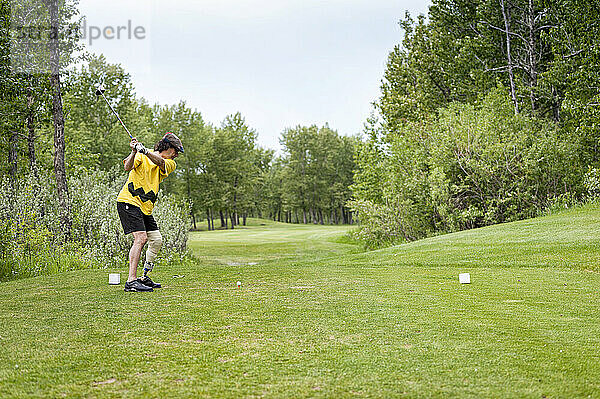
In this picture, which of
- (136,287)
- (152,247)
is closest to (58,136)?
(152,247)

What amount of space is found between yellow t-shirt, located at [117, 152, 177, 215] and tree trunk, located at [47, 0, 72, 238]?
6.84 m

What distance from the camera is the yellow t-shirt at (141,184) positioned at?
659 cm

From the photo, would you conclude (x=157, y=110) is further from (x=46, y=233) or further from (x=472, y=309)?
(x=472, y=309)

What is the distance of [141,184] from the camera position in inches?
262

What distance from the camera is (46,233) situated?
1062 cm

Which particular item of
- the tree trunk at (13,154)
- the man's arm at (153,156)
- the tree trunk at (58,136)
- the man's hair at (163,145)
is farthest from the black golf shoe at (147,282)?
the tree trunk at (13,154)

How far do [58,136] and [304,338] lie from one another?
40.6ft

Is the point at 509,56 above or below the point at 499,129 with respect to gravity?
above

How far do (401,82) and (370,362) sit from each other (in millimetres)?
28808

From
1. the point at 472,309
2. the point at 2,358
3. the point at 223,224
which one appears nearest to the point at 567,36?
the point at 472,309

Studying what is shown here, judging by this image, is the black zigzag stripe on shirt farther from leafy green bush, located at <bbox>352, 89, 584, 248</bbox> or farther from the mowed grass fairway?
leafy green bush, located at <bbox>352, 89, 584, 248</bbox>

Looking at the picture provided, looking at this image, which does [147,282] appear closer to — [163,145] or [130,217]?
[130,217]

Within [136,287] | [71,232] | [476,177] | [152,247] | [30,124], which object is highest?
[30,124]

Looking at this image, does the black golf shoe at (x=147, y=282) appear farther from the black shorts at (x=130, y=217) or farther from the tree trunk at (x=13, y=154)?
the tree trunk at (x=13, y=154)
